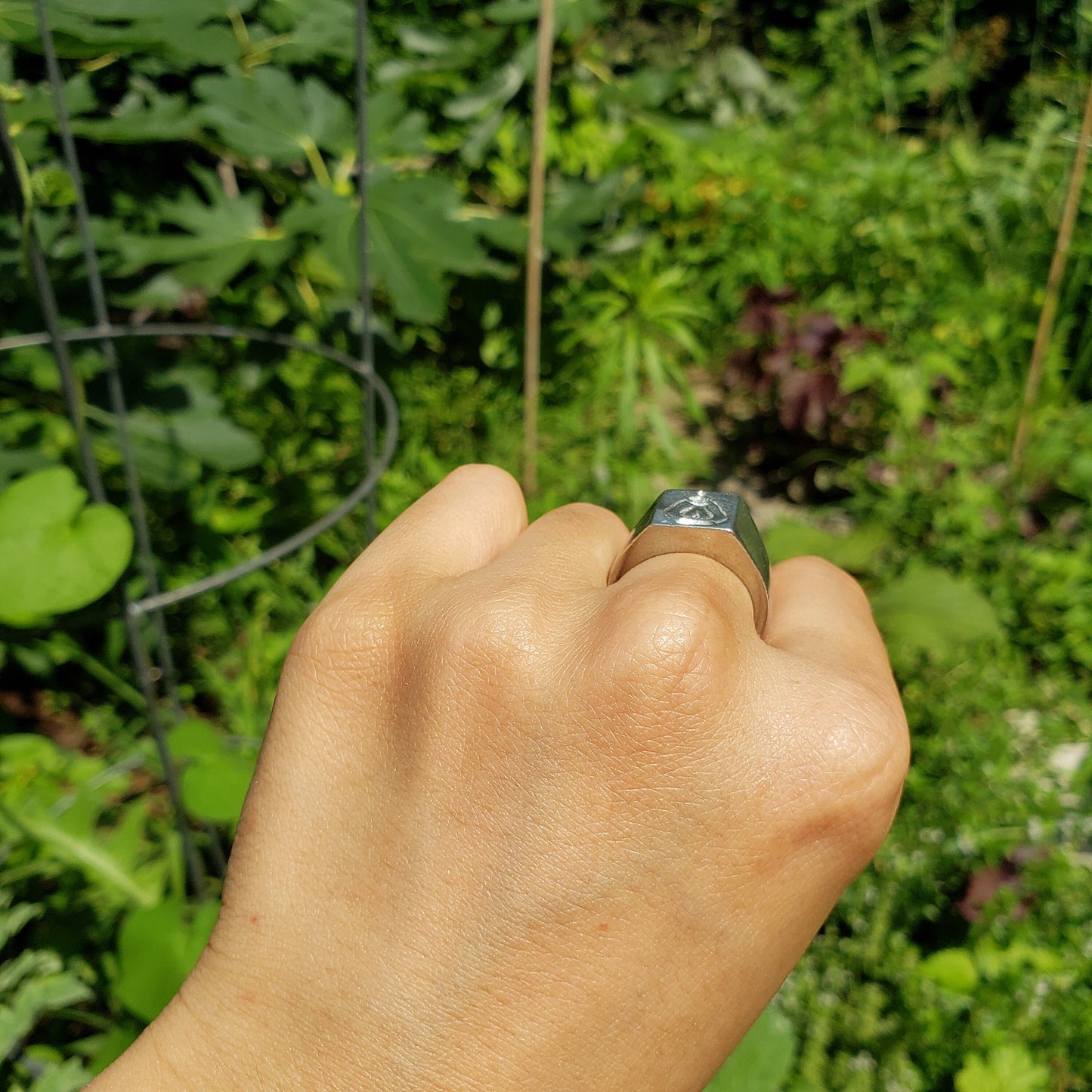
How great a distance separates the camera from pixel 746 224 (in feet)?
14.8

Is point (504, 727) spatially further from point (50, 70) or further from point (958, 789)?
point (958, 789)

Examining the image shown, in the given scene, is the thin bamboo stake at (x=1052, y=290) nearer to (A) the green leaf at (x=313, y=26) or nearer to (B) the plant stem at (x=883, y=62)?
(A) the green leaf at (x=313, y=26)

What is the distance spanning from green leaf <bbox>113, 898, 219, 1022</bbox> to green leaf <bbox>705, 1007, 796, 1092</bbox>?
74cm

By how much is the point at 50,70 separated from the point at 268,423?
5.02 feet

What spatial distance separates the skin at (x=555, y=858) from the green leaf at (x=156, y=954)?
0.70m

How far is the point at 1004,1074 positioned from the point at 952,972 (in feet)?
0.77

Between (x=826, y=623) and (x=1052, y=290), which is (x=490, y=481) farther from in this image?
(x=1052, y=290)

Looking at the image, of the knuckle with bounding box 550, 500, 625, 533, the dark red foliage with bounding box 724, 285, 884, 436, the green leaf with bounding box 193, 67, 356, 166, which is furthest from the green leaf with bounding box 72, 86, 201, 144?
the dark red foliage with bounding box 724, 285, 884, 436

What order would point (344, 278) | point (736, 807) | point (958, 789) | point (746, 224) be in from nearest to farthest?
point (736, 807) < point (344, 278) < point (958, 789) < point (746, 224)

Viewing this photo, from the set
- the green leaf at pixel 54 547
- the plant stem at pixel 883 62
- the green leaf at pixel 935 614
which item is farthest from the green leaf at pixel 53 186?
the plant stem at pixel 883 62

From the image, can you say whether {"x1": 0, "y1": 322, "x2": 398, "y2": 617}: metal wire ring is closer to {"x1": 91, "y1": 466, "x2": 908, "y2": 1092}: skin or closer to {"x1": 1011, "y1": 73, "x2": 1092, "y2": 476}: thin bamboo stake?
{"x1": 91, "y1": 466, "x2": 908, "y2": 1092}: skin

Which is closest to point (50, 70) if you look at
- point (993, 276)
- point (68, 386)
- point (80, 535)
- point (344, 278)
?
point (68, 386)

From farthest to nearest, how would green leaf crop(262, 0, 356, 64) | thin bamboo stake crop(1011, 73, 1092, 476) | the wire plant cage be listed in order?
thin bamboo stake crop(1011, 73, 1092, 476)
green leaf crop(262, 0, 356, 64)
the wire plant cage

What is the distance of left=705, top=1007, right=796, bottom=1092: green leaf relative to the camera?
1.32 metres
